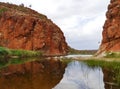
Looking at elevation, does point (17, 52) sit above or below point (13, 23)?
below

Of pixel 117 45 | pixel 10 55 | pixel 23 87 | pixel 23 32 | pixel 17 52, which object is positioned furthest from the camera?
pixel 23 32

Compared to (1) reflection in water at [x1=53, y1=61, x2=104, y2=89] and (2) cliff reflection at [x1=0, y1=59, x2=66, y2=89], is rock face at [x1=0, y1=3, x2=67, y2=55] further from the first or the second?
(1) reflection in water at [x1=53, y1=61, x2=104, y2=89]

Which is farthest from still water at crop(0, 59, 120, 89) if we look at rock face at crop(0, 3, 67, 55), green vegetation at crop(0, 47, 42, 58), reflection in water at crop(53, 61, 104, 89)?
rock face at crop(0, 3, 67, 55)

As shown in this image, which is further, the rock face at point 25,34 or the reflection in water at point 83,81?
the rock face at point 25,34

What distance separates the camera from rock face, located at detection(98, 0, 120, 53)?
274 ft

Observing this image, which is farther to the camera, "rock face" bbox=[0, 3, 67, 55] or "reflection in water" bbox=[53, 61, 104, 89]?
"rock face" bbox=[0, 3, 67, 55]

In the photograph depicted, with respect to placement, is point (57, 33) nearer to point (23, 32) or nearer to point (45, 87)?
Result: point (23, 32)

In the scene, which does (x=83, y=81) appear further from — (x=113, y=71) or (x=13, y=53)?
(x=13, y=53)

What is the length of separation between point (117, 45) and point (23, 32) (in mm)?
71555

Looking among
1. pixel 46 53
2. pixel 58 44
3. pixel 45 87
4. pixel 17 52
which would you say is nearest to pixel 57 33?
pixel 58 44

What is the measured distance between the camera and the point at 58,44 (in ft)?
507

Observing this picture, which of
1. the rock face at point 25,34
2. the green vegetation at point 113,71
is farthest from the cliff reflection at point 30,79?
the rock face at point 25,34

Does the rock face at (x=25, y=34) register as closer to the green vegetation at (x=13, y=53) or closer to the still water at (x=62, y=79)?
the green vegetation at (x=13, y=53)

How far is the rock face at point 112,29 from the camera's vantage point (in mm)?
83438
